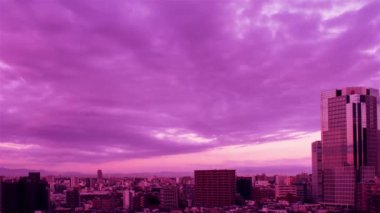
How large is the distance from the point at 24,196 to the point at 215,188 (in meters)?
24.9

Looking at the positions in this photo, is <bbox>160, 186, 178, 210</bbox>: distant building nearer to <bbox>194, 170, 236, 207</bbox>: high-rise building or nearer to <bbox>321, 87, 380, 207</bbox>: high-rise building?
→ <bbox>194, 170, 236, 207</bbox>: high-rise building

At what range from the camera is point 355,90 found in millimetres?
60625

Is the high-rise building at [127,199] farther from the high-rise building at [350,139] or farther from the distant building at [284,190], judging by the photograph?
the high-rise building at [350,139]

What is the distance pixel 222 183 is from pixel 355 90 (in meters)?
21.3

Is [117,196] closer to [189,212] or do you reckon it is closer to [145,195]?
[145,195]

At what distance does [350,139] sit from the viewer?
6091cm

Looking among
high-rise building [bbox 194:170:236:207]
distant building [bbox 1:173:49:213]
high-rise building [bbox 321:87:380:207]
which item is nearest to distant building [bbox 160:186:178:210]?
high-rise building [bbox 194:170:236:207]

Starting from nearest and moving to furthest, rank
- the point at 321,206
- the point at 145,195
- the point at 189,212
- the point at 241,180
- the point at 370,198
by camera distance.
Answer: the point at 370,198 < the point at 189,212 < the point at 321,206 < the point at 145,195 < the point at 241,180

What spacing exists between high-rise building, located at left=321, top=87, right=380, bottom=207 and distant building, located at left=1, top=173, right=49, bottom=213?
104ft

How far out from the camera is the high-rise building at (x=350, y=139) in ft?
196

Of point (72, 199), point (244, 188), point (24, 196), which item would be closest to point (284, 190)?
point (244, 188)

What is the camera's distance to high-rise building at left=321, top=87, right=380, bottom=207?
59.7 metres

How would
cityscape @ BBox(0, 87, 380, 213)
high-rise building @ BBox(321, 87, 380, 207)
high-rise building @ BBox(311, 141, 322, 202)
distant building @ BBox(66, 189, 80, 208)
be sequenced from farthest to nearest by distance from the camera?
distant building @ BBox(66, 189, 80, 208), high-rise building @ BBox(311, 141, 322, 202), high-rise building @ BBox(321, 87, 380, 207), cityscape @ BBox(0, 87, 380, 213)

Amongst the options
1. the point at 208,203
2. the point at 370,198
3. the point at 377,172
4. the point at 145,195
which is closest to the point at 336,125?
the point at 377,172
